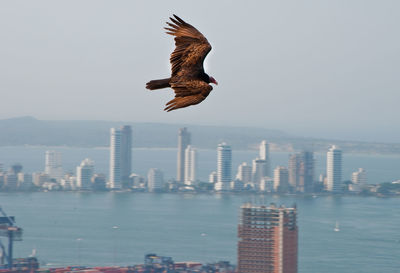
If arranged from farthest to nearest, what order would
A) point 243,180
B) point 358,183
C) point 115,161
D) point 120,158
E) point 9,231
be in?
1. point 120,158
2. point 115,161
3. point 243,180
4. point 358,183
5. point 9,231

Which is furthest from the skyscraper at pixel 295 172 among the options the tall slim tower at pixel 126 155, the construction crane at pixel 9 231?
the construction crane at pixel 9 231

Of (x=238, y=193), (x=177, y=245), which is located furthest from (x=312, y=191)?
(x=177, y=245)

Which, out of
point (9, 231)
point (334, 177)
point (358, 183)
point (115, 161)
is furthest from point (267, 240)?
point (115, 161)

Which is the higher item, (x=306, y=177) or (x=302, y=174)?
(x=302, y=174)

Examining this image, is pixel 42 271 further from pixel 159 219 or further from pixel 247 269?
pixel 159 219

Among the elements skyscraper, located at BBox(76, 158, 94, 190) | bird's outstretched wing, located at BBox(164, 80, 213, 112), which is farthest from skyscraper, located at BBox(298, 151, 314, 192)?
bird's outstretched wing, located at BBox(164, 80, 213, 112)

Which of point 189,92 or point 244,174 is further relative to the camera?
point 244,174

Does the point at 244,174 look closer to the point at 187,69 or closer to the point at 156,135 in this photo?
the point at 156,135
